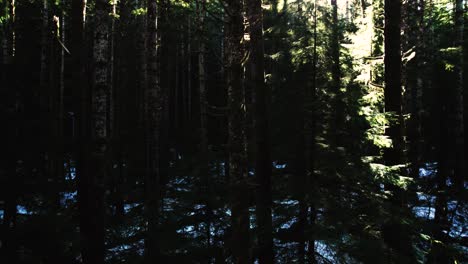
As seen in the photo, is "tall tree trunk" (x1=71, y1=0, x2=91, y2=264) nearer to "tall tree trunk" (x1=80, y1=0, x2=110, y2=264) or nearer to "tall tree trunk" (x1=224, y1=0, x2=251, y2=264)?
"tall tree trunk" (x1=80, y1=0, x2=110, y2=264)

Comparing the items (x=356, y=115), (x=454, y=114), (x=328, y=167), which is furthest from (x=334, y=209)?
(x=454, y=114)

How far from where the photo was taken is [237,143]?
567 centimetres

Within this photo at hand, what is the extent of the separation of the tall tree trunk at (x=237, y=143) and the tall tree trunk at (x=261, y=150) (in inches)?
84.5

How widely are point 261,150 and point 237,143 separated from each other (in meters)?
3.11

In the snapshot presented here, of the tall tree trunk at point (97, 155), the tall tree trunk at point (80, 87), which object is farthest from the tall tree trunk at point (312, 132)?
the tall tree trunk at point (80, 87)

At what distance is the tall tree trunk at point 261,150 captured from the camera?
7.80m

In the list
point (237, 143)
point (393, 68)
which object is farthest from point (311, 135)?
point (237, 143)

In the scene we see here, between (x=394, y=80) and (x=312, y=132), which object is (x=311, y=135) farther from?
(x=394, y=80)

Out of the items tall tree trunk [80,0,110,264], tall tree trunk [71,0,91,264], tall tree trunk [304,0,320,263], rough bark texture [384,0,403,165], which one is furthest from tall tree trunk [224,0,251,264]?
rough bark texture [384,0,403,165]

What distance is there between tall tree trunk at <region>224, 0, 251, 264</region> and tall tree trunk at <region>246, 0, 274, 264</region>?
215 centimetres

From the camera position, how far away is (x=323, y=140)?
25.4 ft

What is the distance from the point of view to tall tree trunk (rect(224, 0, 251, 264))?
18.2ft

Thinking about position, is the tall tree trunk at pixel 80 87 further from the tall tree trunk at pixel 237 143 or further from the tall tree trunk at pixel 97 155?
the tall tree trunk at pixel 237 143

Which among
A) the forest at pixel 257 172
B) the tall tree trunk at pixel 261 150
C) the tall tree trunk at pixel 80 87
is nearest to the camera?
the forest at pixel 257 172
